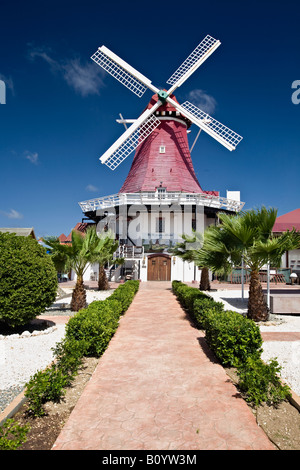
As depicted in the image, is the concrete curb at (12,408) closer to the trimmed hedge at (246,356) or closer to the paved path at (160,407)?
the paved path at (160,407)

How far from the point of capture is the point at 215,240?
33.7ft

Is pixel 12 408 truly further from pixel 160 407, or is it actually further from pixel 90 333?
pixel 90 333

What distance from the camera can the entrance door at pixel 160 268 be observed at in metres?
27.6

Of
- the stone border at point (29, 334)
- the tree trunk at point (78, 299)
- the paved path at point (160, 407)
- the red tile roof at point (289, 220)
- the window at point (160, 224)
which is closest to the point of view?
the paved path at point (160, 407)

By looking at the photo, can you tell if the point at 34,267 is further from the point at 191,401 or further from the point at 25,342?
the point at 191,401

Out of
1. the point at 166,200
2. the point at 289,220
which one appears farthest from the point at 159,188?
the point at 289,220

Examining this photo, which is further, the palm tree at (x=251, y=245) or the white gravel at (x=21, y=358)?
the palm tree at (x=251, y=245)

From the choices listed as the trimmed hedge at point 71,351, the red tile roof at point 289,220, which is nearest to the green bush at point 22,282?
the trimmed hedge at point 71,351

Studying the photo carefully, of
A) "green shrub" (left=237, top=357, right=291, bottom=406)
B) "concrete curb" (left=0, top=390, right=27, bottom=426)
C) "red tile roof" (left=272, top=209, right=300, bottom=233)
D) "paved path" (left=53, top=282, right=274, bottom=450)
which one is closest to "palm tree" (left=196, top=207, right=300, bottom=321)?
"paved path" (left=53, top=282, right=274, bottom=450)

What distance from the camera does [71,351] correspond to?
540 cm

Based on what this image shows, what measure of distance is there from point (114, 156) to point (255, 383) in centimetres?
2862

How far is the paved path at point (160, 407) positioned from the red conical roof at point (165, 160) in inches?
960

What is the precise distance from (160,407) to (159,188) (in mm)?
26239

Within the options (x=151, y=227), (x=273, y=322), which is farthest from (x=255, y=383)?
(x=151, y=227)
